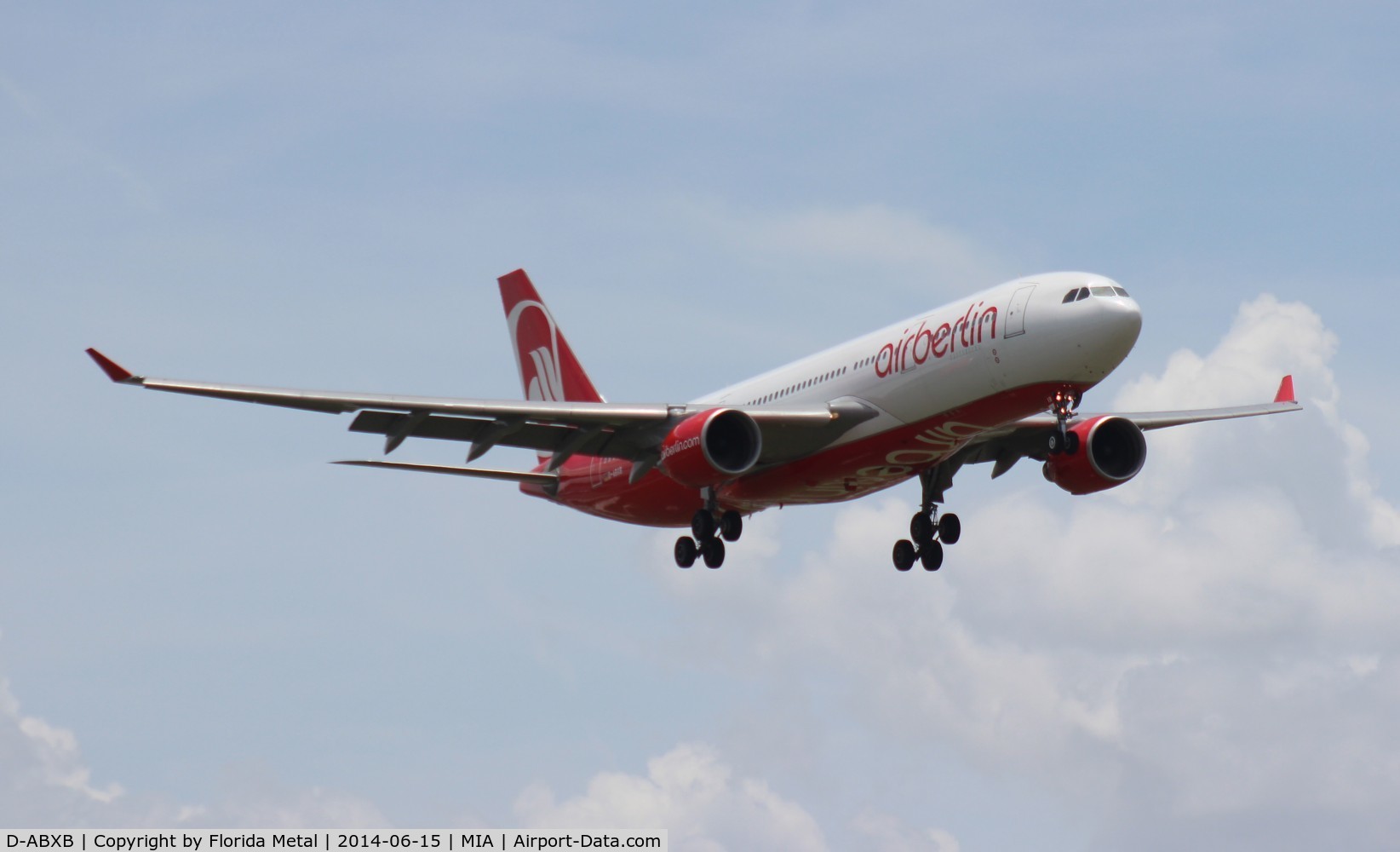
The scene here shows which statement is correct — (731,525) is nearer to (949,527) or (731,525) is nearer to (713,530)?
(713,530)

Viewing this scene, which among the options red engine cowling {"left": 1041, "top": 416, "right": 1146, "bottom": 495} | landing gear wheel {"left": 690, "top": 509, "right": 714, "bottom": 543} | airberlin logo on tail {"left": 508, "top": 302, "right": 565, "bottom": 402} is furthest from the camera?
airberlin logo on tail {"left": 508, "top": 302, "right": 565, "bottom": 402}

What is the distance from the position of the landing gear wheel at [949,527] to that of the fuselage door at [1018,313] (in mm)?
8506

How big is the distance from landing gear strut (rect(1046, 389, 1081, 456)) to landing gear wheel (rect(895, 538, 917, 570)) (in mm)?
7381

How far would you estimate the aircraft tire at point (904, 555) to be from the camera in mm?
44062

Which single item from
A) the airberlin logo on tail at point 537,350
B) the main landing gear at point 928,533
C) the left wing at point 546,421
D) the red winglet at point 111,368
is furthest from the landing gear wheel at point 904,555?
the red winglet at point 111,368

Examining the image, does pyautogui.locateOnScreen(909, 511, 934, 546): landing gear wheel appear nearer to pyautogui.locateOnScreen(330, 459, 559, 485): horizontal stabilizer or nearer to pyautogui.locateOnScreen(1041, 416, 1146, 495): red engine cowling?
pyautogui.locateOnScreen(1041, 416, 1146, 495): red engine cowling

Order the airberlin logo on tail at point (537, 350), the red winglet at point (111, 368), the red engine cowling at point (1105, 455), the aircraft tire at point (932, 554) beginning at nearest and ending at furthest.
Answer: the red winglet at point (111, 368) → the red engine cowling at point (1105, 455) → the aircraft tire at point (932, 554) → the airberlin logo on tail at point (537, 350)

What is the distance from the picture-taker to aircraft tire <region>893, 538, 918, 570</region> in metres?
44.1

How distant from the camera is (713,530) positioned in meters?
42.2

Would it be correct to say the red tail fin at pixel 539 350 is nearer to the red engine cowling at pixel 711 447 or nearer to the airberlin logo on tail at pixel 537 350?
the airberlin logo on tail at pixel 537 350

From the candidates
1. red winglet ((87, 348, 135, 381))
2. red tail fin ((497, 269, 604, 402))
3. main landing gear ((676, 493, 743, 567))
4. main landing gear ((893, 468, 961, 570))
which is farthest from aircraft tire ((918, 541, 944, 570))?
red winglet ((87, 348, 135, 381))

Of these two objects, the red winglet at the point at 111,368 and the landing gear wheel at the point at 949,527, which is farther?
the landing gear wheel at the point at 949,527

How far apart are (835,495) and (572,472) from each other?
295 inches

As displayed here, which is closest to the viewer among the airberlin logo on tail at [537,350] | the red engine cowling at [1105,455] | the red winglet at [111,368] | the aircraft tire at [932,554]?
the red winglet at [111,368]
